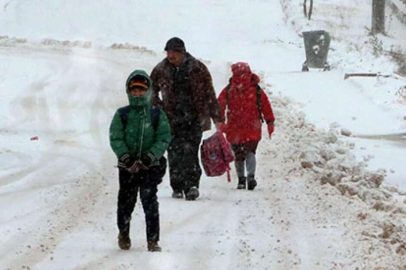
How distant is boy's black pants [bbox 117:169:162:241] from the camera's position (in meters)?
6.96

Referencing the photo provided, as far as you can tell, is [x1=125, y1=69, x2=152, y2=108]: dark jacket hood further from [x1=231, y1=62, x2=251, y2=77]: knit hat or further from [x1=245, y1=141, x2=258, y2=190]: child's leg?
[x1=245, y1=141, x2=258, y2=190]: child's leg

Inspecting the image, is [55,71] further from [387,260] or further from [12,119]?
[387,260]

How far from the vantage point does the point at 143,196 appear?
6.99 metres

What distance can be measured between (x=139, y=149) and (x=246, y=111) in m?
3.73

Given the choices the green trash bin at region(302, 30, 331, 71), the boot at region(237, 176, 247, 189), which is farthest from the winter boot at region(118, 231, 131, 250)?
the green trash bin at region(302, 30, 331, 71)

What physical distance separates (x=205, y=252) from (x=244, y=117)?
3.60 meters

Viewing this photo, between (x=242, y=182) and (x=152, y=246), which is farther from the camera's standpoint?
(x=242, y=182)

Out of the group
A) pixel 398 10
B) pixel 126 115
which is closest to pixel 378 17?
pixel 398 10

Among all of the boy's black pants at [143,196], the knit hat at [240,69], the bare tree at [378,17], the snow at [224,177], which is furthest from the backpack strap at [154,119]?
the bare tree at [378,17]

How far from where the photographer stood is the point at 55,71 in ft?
77.9

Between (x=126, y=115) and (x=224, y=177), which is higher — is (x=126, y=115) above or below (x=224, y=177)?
above

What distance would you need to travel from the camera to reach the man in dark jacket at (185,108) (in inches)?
372

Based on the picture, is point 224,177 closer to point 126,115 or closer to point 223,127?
point 223,127

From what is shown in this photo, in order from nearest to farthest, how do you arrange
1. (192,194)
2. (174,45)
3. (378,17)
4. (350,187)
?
(174,45) → (350,187) → (192,194) → (378,17)
